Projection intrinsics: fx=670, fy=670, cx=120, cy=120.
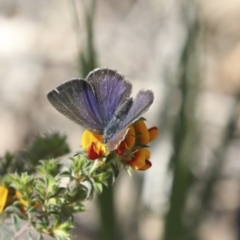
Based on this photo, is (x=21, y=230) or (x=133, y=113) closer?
(x=133, y=113)

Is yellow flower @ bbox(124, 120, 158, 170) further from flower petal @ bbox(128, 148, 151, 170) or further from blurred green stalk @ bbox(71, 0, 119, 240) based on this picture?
blurred green stalk @ bbox(71, 0, 119, 240)

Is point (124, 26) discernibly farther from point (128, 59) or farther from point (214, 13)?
point (214, 13)

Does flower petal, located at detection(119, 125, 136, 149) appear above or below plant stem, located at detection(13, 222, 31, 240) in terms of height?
above

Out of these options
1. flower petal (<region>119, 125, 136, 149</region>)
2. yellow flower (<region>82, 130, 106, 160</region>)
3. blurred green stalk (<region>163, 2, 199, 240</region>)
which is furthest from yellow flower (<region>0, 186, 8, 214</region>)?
blurred green stalk (<region>163, 2, 199, 240</region>)

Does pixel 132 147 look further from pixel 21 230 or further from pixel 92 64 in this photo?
pixel 92 64

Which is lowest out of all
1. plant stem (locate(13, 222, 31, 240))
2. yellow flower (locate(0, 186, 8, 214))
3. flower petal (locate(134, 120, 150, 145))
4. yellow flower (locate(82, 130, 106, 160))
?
plant stem (locate(13, 222, 31, 240))

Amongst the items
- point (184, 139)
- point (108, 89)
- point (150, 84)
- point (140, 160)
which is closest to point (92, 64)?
point (184, 139)

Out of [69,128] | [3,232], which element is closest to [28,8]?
[69,128]

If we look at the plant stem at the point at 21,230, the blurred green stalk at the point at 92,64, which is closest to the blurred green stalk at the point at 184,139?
the blurred green stalk at the point at 92,64
